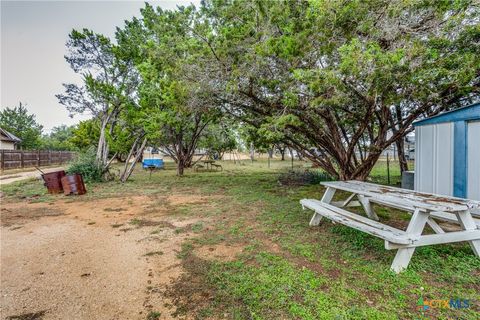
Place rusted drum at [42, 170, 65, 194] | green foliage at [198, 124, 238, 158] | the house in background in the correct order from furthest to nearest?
the house in background < green foliage at [198, 124, 238, 158] < rusted drum at [42, 170, 65, 194]

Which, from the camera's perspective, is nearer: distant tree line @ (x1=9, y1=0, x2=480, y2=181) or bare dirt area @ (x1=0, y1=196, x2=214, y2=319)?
Result: bare dirt area @ (x1=0, y1=196, x2=214, y2=319)

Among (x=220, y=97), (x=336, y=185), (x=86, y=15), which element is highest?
(x=86, y=15)

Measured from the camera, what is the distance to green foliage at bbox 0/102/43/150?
27570mm

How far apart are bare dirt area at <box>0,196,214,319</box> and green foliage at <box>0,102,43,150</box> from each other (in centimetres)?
2985

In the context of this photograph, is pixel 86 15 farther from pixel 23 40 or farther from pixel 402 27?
pixel 402 27

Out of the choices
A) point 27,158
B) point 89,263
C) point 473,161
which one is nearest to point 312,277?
point 89,263

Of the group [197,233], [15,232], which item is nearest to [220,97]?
[197,233]

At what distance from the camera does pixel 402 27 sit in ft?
13.4

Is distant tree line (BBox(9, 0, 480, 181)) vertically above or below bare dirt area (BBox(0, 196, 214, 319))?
above

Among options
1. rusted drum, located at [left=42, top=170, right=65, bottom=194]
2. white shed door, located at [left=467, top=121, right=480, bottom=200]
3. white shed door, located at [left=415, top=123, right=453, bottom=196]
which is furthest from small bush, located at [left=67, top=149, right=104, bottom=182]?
white shed door, located at [left=467, top=121, right=480, bottom=200]

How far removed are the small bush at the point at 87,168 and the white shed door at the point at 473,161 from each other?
1131cm

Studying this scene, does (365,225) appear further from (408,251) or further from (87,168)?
(87,168)

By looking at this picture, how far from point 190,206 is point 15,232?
Result: 10.3ft

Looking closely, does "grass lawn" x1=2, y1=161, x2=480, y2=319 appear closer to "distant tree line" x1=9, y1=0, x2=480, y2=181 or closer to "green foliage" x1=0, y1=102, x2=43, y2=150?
"distant tree line" x1=9, y1=0, x2=480, y2=181
